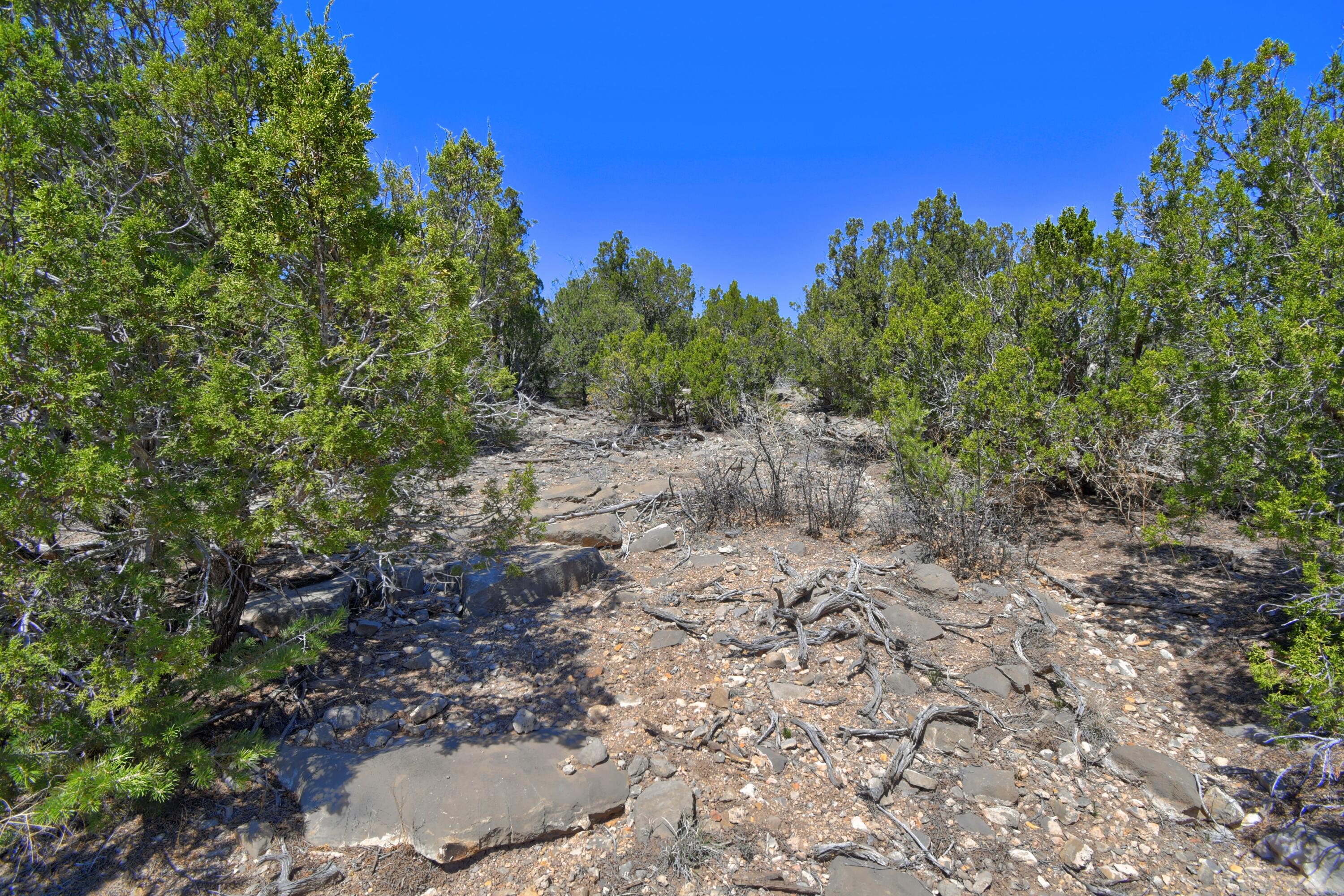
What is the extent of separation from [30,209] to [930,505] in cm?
619

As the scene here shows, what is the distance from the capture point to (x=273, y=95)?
2850 mm

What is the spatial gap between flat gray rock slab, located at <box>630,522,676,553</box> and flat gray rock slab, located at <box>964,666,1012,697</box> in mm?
3012

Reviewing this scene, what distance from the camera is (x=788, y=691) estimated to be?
3.90m

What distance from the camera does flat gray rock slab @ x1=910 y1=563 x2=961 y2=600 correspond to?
16.3 feet

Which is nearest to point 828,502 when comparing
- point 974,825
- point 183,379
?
point 974,825

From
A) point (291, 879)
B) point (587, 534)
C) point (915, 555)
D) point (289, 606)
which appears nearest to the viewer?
point (291, 879)

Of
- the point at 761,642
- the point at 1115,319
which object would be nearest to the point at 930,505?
the point at 761,642

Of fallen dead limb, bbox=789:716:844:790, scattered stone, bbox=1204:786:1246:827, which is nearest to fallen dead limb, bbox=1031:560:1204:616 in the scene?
scattered stone, bbox=1204:786:1246:827

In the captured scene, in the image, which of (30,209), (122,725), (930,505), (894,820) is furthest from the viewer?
(930,505)

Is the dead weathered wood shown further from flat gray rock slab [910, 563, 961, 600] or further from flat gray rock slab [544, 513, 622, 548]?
flat gray rock slab [544, 513, 622, 548]

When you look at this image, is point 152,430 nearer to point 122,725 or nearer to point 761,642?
point 122,725

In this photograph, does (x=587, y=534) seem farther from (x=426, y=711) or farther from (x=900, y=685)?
(x=900, y=685)

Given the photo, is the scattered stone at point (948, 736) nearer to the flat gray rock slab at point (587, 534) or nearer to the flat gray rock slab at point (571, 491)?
the flat gray rock slab at point (587, 534)

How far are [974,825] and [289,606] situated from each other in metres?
4.31
